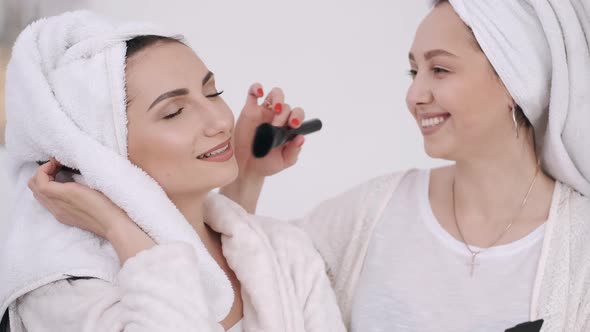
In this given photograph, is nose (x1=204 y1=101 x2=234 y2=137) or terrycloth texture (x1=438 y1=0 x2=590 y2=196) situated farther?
terrycloth texture (x1=438 y1=0 x2=590 y2=196)

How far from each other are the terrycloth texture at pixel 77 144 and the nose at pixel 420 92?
529 mm

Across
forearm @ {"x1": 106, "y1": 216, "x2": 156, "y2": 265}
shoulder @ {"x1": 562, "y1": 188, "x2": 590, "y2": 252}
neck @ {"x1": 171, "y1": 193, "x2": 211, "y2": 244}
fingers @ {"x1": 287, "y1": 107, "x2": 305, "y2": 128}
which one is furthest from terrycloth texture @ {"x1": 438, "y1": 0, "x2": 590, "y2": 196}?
forearm @ {"x1": 106, "y1": 216, "x2": 156, "y2": 265}

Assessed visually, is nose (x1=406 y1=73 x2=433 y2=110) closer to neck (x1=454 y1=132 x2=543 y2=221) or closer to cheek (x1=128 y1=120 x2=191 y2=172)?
neck (x1=454 y1=132 x2=543 y2=221)

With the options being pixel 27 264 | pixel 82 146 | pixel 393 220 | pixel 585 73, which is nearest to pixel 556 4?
pixel 585 73

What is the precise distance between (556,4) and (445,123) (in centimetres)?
30

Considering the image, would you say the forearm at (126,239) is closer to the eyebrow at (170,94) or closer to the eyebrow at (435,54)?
the eyebrow at (170,94)

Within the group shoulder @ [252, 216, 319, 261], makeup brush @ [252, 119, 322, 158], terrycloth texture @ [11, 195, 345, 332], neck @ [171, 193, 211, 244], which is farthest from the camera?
makeup brush @ [252, 119, 322, 158]

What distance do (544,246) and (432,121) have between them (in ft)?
1.06

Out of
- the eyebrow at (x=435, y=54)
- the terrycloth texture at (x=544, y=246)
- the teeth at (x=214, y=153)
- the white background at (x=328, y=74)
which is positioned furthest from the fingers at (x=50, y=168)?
the white background at (x=328, y=74)

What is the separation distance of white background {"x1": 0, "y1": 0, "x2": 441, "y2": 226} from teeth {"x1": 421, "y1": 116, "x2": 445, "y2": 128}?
2.43 ft

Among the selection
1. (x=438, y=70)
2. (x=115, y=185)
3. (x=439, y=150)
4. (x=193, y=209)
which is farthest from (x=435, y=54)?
(x=115, y=185)

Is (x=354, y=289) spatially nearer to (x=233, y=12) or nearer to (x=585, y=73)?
(x=585, y=73)

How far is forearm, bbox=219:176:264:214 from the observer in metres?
1.71

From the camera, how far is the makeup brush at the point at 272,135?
1651 mm
